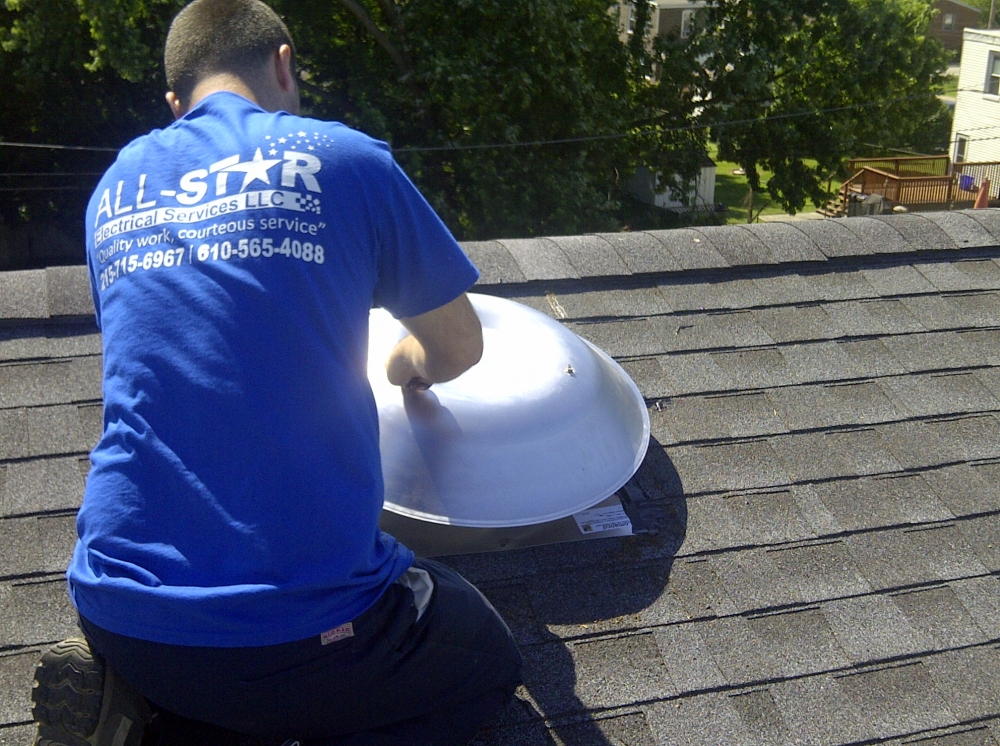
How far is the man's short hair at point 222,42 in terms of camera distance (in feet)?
6.52

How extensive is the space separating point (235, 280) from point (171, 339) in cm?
15

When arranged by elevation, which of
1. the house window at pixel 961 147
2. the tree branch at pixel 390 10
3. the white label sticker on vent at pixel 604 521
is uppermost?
the tree branch at pixel 390 10

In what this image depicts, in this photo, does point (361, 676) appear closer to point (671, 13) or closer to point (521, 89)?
point (521, 89)

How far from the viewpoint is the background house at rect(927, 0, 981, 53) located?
5122 centimetres

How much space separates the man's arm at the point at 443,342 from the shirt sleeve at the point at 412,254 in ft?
0.16

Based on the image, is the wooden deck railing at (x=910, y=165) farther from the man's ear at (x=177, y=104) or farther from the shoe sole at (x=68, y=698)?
the shoe sole at (x=68, y=698)

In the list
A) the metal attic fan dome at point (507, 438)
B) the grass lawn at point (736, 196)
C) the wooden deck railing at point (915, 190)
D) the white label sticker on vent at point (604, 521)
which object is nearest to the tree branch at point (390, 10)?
the grass lawn at point (736, 196)

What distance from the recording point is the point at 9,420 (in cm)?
278

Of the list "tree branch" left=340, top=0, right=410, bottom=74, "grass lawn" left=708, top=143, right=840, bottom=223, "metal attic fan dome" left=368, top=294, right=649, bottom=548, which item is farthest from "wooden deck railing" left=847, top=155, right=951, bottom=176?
"metal attic fan dome" left=368, top=294, right=649, bottom=548

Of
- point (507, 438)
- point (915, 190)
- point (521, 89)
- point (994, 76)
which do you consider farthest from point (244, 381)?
point (994, 76)

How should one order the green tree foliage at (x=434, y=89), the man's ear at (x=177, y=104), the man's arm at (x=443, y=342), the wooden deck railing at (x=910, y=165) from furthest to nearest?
the wooden deck railing at (x=910, y=165) → the green tree foliage at (x=434, y=89) → the man's ear at (x=177, y=104) → the man's arm at (x=443, y=342)

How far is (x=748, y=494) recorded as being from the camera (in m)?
2.76

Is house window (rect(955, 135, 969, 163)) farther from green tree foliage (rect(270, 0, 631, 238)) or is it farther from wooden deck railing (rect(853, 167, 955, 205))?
green tree foliage (rect(270, 0, 631, 238))

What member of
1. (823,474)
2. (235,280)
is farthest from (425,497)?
(823,474)
